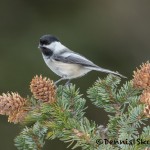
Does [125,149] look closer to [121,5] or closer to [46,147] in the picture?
[46,147]

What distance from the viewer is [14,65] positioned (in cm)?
542

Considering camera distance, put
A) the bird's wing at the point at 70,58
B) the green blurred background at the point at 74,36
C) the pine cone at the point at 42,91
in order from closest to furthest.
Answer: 1. the pine cone at the point at 42,91
2. the bird's wing at the point at 70,58
3. the green blurred background at the point at 74,36

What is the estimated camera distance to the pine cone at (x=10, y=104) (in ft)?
6.75

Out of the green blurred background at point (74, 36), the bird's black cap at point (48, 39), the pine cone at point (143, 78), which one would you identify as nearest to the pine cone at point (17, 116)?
the pine cone at point (143, 78)

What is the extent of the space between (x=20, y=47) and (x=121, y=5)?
1.27m

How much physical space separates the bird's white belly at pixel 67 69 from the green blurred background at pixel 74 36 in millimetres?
1848

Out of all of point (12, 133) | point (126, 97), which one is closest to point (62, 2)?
point (12, 133)

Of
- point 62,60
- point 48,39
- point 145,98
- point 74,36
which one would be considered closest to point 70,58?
point 62,60

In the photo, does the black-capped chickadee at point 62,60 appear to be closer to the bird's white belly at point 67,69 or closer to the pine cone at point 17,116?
the bird's white belly at point 67,69

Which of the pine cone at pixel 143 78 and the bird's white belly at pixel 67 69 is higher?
the bird's white belly at pixel 67 69

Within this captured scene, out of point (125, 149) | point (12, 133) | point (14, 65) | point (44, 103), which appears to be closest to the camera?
point (125, 149)

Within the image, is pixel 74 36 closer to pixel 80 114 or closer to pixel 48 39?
pixel 48 39

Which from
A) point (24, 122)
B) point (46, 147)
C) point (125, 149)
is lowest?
point (125, 149)

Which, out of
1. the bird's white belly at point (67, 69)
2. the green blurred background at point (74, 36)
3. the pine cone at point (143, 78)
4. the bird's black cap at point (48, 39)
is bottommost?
the pine cone at point (143, 78)
